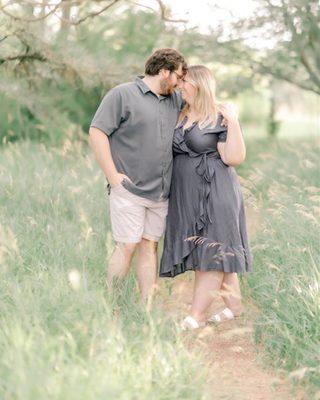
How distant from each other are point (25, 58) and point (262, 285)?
417cm

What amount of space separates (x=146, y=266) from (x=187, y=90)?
1.30m

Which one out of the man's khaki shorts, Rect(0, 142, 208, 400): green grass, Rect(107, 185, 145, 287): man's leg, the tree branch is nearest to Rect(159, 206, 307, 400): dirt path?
Rect(0, 142, 208, 400): green grass

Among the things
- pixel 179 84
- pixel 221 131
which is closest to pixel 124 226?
pixel 221 131

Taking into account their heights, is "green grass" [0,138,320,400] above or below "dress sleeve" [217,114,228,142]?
below

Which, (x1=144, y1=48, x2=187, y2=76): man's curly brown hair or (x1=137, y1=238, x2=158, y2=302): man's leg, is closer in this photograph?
(x1=144, y1=48, x2=187, y2=76): man's curly brown hair

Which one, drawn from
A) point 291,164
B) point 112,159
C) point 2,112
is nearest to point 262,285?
point 112,159

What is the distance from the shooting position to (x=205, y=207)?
5.30 meters

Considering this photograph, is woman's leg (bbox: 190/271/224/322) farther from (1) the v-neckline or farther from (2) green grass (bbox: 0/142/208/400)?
(1) the v-neckline

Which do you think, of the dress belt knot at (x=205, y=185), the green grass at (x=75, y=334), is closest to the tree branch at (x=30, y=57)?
the green grass at (x=75, y=334)

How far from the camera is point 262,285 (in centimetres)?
532

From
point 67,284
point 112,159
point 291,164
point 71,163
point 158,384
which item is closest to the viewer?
point 158,384

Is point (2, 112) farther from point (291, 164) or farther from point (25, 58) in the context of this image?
point (291, 164)

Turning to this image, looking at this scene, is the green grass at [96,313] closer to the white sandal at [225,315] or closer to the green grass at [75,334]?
the green grass at [75,334]

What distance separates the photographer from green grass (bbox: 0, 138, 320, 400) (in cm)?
333
